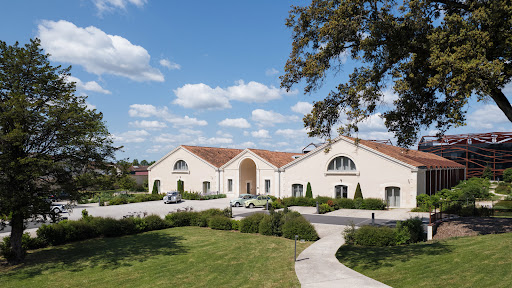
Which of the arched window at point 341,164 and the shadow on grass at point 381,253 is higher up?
the arched window at point 341,164

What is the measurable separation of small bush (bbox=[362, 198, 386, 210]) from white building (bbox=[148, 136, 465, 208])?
1202mm

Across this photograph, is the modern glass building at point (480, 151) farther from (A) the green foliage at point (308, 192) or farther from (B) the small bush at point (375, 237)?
(B) the small bush at point (375, 237)

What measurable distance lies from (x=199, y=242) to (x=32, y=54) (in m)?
13.6

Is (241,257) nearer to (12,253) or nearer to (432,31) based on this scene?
(12,253)

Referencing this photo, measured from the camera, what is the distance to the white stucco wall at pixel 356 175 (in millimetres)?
33844

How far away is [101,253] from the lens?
17812mm

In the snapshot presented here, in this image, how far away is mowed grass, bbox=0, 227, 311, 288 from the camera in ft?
43.0

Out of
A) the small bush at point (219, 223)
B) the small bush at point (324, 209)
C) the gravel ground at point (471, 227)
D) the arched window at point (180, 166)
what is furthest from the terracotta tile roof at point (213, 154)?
the gravel ground at point (471, 227)

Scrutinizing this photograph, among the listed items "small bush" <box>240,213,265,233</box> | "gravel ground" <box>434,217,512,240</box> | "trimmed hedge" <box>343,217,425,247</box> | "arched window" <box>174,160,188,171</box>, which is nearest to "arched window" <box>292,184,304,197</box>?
"arched window" <box>174,160,188,171</box>

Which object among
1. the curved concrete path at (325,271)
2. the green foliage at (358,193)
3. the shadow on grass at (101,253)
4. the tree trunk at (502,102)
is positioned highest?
the tree trunk at (502,102)

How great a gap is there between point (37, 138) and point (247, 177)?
113 ft

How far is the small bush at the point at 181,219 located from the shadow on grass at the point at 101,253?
3.65 meters

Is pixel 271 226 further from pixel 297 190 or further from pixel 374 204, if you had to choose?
pixel 297 190

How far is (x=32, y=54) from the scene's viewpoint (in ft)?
55.7
